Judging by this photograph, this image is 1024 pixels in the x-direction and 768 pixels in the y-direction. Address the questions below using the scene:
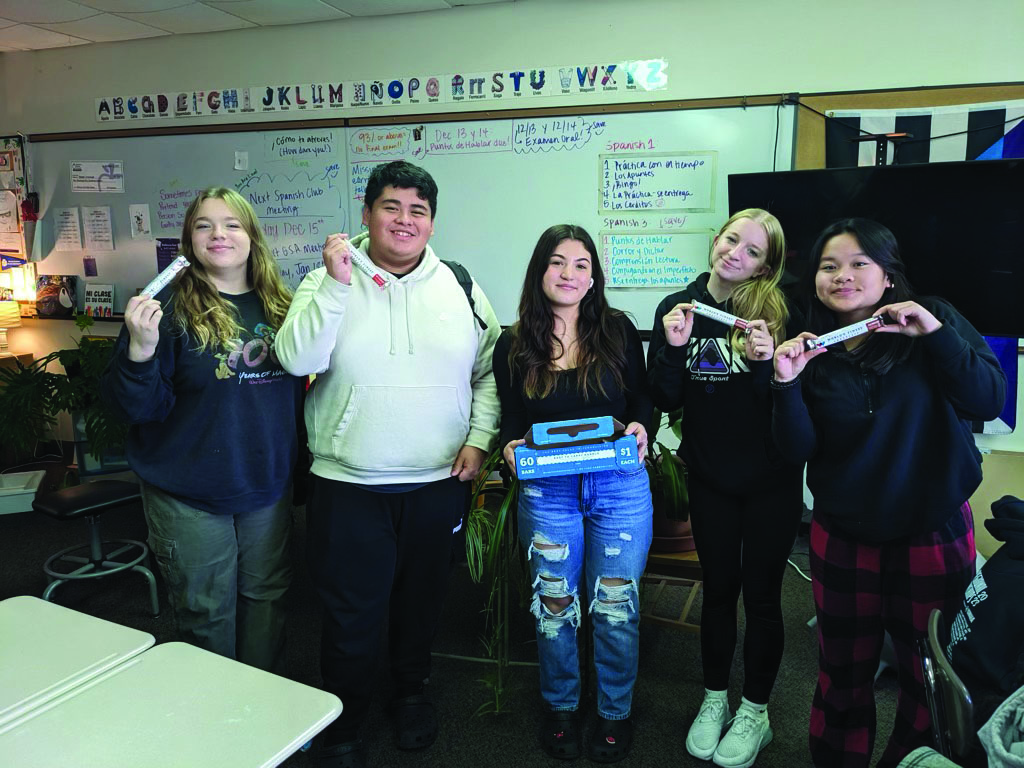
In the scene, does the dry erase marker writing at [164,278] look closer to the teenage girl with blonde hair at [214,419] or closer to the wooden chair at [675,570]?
the teenage girl with blonde hair at [214,419]

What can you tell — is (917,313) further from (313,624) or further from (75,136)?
(75,136)

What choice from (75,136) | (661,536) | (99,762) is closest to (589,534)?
(661,536)

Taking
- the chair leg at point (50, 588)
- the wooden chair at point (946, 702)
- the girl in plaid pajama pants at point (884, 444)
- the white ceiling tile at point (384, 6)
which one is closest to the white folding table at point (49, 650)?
the wooden chair at point (946, 702)

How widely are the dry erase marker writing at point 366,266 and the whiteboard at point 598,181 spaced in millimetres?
2133

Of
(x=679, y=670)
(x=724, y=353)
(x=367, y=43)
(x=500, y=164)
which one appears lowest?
(x=679, y=670)

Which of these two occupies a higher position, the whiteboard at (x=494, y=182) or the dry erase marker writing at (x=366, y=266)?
the whiteboard at (x=494, y=182)

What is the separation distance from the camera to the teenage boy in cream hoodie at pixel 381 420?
5.65 feet

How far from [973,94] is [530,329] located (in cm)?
255

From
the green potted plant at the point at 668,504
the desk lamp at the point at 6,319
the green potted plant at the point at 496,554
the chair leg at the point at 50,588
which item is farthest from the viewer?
the desk lamp at the point at 6,319

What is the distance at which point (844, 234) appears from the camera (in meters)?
1.57

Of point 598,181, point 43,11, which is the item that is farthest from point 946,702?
point 43,11

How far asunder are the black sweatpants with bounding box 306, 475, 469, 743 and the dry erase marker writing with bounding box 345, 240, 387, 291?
0.50m

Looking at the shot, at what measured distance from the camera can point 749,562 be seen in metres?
1.81

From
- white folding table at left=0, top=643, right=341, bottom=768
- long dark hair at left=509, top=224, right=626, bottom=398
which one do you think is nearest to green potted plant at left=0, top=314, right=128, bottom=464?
long dark hair at left=509, top=224, right=626, bottom=398
